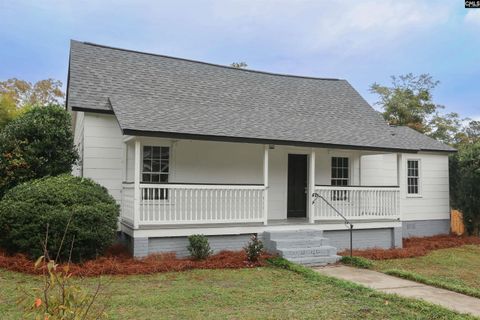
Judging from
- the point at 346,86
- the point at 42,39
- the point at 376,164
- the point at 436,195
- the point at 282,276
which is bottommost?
the point at 282,276

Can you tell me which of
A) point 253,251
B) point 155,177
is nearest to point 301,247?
point 253,251

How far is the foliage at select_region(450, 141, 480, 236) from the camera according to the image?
14.7 m

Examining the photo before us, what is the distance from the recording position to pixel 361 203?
1227cm

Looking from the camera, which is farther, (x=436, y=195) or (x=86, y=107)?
(x=436, y=195)

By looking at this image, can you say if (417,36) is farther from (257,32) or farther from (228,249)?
(228,249)

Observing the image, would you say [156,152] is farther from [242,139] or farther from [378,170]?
[378,170]

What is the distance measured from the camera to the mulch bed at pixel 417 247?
11.2 meters

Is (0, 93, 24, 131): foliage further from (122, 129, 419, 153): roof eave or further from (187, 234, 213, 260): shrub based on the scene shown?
(187, 234, 213, 260): shrub

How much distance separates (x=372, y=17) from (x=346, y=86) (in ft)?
9.35

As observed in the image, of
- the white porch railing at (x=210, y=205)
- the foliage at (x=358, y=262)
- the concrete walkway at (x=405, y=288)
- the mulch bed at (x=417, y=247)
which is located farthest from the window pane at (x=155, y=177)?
the mulch bed at (x=417, y=247)

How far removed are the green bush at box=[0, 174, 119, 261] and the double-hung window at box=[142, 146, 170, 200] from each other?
7.33ft

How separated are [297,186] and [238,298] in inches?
284

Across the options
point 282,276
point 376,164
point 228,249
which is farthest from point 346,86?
point 282,276

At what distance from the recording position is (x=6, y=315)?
5387mm
